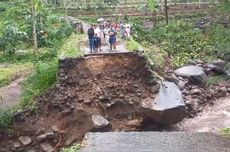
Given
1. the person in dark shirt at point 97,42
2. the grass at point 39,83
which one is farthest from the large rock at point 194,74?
the grass at point 39,83

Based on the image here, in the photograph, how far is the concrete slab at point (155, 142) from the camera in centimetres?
1694

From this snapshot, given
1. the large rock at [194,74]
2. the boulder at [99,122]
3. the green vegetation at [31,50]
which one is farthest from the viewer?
the large rock at [194,74]

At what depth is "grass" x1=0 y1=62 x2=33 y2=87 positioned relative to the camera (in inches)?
1088

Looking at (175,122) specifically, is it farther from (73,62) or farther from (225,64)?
(225,64)

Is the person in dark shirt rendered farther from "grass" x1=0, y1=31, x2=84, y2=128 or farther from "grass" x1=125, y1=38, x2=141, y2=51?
"grass" x1=125, y1=38, x2=141, y2=51

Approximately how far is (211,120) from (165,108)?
3472 mm

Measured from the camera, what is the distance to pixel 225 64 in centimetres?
3116

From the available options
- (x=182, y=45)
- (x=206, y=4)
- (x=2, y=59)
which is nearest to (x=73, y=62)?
(x=2, y=59)

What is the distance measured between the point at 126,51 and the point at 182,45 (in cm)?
1092

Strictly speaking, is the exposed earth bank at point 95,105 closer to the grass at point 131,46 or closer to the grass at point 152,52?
the grass at point 131,46

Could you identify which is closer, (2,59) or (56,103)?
(56,103)

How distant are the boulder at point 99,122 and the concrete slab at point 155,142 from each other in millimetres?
2504

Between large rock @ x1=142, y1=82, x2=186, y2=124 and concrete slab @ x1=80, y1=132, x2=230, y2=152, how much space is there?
2.98 metres

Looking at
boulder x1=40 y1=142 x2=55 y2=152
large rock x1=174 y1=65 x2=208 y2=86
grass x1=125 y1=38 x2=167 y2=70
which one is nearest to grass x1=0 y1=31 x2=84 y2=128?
boulder x1=40 y1=142 x2=55 y2=152
